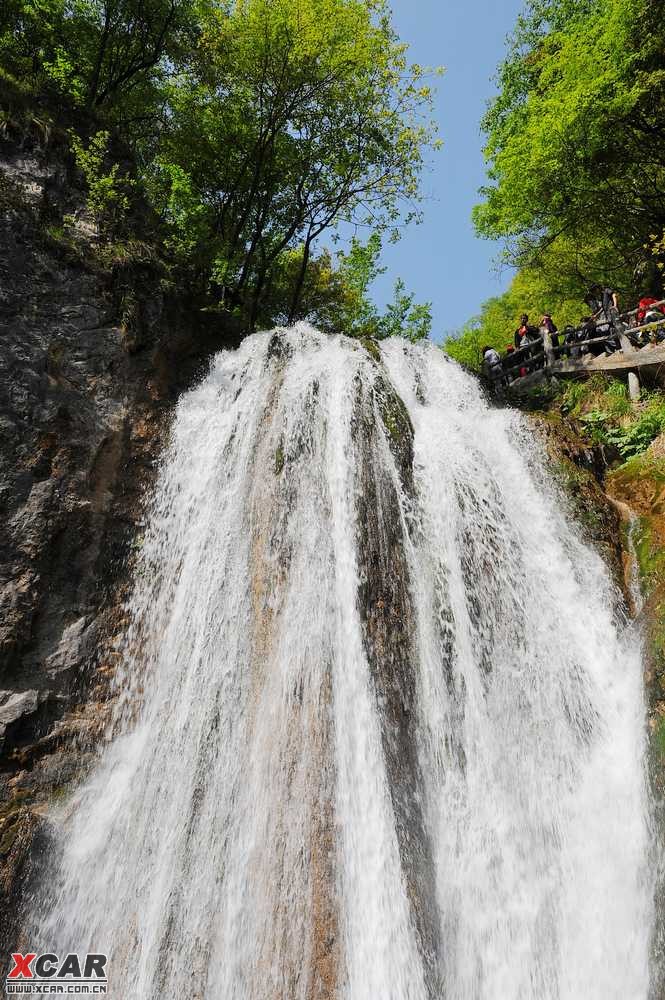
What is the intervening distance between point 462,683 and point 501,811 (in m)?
1.37

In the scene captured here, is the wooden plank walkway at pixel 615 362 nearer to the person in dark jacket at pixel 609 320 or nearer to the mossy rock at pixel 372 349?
the person in dark jacket at pixel 609 320

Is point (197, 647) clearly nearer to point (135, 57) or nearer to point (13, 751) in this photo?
point (13, 751)

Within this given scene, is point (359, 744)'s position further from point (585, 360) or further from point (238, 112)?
point (238, 112)

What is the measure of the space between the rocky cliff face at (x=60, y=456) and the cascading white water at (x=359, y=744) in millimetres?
449

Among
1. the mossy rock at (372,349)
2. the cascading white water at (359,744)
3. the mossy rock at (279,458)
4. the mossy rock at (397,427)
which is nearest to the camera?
the cascading white water at (359,744)

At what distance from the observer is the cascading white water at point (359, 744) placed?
5363 mm

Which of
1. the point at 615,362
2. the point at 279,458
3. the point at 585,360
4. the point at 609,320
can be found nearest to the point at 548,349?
the point at 585,360

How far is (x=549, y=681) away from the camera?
7238mm

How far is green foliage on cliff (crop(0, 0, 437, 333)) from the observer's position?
12.9 metres

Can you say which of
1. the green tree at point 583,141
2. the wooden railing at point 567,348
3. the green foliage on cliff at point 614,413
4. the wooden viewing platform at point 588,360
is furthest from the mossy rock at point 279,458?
the green tree at point 583,141

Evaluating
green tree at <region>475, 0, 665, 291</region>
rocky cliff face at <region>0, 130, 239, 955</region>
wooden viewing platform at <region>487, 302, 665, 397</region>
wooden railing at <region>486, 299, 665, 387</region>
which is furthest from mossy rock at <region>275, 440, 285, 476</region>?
green tree at <region>475, 0, 665, 291</region>

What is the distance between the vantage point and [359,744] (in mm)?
6020

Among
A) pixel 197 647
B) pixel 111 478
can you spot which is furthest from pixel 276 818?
pixel 111 478

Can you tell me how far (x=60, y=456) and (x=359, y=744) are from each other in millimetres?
5478
